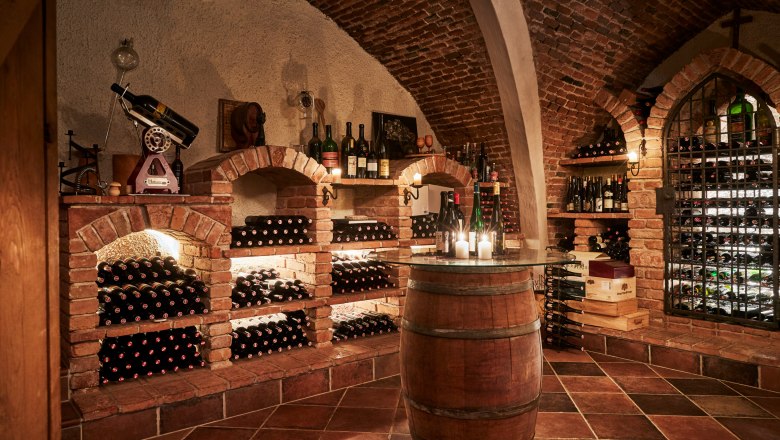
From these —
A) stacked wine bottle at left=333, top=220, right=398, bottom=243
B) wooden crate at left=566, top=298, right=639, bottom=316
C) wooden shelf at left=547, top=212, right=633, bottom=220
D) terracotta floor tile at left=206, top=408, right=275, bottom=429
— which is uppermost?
wooden shelf at left=547, top=212, right=633, bottom=220

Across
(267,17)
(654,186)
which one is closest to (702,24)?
(654,186)

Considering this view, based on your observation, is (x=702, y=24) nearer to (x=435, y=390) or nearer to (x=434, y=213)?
(x=434, y=213)

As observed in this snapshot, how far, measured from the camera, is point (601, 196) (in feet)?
18.4

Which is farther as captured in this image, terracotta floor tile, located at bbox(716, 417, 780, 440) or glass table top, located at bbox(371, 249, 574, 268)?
terracotta floor tile, located at bbox(716, 417, 780, 440)

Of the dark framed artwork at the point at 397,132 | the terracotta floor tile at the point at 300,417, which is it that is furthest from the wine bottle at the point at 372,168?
the terracotta floor tile at the point at 300,417

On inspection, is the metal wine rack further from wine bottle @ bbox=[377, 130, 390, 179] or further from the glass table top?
the glass table top

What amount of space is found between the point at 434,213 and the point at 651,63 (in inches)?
104

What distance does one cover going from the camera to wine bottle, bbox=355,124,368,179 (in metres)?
4.82

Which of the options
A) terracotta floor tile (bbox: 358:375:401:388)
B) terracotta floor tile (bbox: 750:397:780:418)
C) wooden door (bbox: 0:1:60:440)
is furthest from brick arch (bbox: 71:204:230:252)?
terracotta floor tile (bbox: 750:397:780:418)

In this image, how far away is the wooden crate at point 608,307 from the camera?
488 cm

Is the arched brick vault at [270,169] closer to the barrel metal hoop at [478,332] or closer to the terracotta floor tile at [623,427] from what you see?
the barrel metal hoop at [478,332]

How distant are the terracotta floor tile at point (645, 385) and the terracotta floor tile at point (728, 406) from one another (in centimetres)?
21

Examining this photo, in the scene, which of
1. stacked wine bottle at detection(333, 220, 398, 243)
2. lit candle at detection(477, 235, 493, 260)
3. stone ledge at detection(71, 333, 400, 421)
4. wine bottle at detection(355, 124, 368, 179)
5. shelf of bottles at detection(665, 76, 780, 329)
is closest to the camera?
lit candle at detection(477, 235, 493, 260)

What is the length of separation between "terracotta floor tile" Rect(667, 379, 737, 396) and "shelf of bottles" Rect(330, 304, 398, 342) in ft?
7.38
